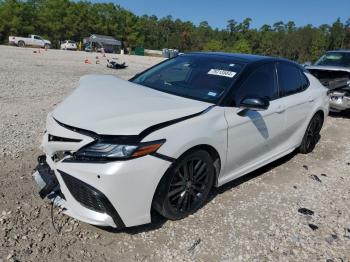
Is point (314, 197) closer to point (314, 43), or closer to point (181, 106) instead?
→ point (181, 106)

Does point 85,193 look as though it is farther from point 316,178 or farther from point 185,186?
point 316,178

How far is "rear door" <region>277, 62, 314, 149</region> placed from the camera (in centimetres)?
478

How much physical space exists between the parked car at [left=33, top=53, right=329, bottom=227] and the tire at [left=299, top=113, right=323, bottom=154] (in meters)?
0.87

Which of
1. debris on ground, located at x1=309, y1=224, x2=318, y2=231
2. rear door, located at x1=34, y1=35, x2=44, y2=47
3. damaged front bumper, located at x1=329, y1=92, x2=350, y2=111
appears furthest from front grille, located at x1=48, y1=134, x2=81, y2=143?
rear door, located at x1=34, y1=35, x2=44, y2=47

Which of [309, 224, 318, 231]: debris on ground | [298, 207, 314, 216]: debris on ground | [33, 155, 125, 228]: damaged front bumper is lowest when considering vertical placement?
[309, 224, 318, 231]: debris on ground

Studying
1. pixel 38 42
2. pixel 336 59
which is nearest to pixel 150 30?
pixel 38 42

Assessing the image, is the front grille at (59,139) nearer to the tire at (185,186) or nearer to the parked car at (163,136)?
the parked car at (163,136)

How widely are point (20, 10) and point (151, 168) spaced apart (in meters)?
70.2

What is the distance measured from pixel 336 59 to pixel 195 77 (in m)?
7.07

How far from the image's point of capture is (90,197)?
9.69ft

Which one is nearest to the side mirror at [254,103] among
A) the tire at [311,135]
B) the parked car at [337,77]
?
the tire at [311,135]

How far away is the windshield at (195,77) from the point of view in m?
3.94

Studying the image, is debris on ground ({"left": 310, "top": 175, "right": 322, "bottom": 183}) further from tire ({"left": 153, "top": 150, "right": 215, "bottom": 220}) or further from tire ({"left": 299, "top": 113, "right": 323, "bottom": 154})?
tire ({"left": 153, "top": 150, "right": 215, "bottom": 220})

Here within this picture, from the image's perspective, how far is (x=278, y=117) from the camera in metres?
4.54
